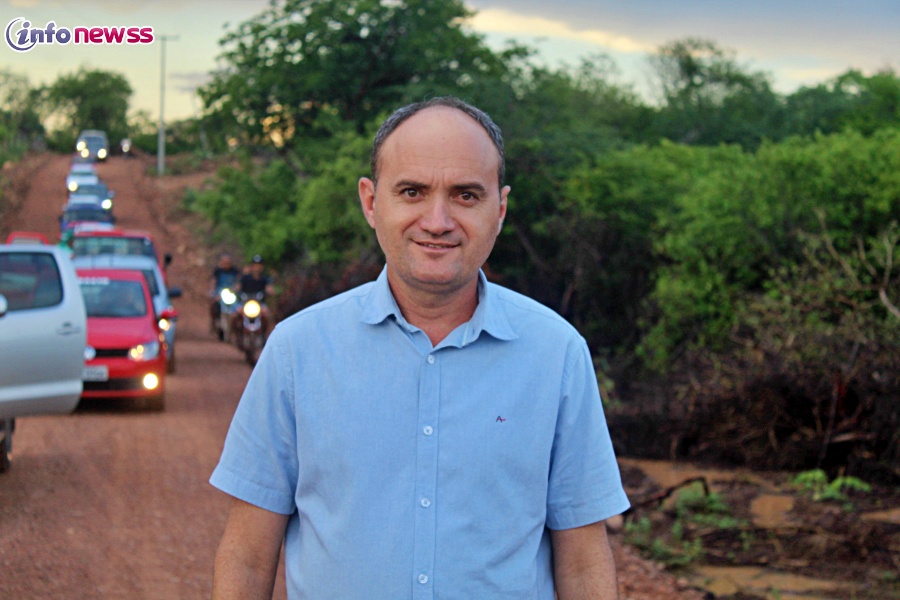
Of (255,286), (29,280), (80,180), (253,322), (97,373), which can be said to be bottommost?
(97,373)

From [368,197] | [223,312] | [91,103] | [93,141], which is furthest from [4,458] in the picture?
[91,103]

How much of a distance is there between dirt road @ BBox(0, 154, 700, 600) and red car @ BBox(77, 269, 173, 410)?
0.27 m

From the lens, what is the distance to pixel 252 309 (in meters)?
17.9

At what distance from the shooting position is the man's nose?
2449 millimetres

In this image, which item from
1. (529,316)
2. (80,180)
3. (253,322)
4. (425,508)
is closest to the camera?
(425,508)

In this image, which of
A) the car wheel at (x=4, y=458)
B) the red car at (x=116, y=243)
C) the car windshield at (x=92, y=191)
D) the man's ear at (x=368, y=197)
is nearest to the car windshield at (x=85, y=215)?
the car windshield at (x=92, y=191)

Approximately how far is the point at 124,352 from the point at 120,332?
1.02ft

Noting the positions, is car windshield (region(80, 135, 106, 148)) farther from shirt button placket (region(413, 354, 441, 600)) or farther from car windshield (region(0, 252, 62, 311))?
shirt button placket (region(413, 354, 441, 600))

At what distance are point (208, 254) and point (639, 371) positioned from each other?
95.1 feet

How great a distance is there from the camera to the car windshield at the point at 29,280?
8.96 meters

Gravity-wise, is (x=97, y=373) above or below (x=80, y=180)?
below

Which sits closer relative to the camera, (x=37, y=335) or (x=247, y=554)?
(x=247, y=554)

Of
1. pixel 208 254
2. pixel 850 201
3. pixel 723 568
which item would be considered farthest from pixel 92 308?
pixel 208 254

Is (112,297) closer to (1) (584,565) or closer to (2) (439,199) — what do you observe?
(2) (439,199)
